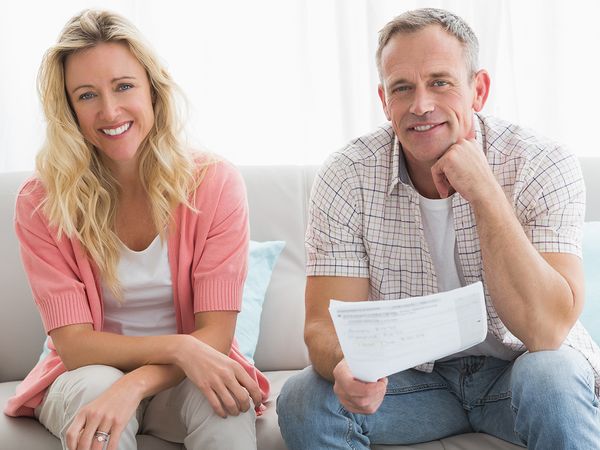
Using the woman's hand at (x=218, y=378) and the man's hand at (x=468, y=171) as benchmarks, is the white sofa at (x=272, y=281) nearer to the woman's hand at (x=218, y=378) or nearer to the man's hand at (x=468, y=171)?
the woman's hand at (x=218, y=378)

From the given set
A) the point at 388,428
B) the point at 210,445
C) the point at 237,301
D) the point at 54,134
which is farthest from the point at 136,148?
the point at 388,428

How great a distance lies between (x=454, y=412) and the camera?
173 centimetres

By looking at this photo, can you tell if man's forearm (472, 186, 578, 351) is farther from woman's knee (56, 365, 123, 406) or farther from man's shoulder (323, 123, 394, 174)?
woman's knee (56, 365, 123, 406)

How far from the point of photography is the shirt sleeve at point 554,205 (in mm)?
1674

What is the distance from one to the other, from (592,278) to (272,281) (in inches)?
31.1

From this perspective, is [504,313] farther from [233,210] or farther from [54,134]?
[54,134]

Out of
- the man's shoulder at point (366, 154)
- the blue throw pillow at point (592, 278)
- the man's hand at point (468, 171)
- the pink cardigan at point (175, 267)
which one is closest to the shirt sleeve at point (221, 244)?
the pink cardigan at point (175, 267)

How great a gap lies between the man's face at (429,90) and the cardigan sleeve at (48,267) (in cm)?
75

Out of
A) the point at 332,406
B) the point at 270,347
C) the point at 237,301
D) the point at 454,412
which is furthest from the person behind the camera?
the point at 270,347

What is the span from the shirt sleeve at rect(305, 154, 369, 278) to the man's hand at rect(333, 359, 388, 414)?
297 mm

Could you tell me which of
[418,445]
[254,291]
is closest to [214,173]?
[254,291]

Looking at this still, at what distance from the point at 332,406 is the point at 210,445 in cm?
24

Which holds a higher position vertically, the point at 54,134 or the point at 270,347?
the point at 54,134

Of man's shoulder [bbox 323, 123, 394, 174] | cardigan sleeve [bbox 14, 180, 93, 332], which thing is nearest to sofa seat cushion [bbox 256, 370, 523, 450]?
cardigan sleeve [bbox 14, 180, 93, 332]
